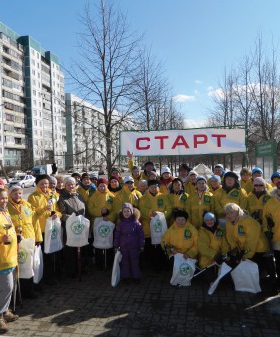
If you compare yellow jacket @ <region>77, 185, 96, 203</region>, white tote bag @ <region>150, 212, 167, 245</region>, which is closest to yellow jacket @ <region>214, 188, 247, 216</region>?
white tote bag @ <region>150, 212, 167, 245</region>

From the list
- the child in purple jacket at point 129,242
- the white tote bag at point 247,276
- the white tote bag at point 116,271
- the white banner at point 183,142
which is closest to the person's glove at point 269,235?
the white tote bag at point 247,276

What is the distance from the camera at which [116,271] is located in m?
5.14

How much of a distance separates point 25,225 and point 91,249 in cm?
243

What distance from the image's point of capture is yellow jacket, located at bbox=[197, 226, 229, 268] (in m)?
4.96

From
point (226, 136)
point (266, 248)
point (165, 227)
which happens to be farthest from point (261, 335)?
point (226, 136)

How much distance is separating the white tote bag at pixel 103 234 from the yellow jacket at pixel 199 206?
1479 millimetres

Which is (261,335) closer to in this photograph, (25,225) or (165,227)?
(165,227)

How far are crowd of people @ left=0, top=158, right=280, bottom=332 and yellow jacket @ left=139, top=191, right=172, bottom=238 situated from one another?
18 millimetres

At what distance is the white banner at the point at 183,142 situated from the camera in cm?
832

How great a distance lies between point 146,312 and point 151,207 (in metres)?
2.07

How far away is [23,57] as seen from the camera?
235ft

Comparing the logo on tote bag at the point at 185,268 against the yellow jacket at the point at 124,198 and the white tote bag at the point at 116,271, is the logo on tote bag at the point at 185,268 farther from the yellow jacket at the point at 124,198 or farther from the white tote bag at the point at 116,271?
the yellow jacket at the point at 124,198

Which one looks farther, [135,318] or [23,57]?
[23,57]

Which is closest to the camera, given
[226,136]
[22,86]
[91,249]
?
[91,249]
